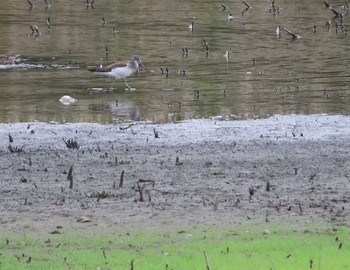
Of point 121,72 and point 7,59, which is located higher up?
point 7,59

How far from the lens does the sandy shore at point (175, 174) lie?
10578 millimetres

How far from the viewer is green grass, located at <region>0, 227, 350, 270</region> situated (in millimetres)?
8375

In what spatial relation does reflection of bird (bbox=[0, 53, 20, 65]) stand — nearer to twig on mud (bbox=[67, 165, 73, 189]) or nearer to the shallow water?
the shallow water

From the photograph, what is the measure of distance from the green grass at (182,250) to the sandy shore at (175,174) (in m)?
0.48

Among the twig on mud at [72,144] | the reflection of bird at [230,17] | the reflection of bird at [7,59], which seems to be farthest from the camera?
the reflection of bird at [230,17]

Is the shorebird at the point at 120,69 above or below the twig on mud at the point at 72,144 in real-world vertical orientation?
above

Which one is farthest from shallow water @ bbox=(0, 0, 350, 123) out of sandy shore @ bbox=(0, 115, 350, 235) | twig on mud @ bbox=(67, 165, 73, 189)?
twig on mud @ bbox=(67, 165, 73, 189)

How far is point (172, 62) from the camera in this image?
1066 inches

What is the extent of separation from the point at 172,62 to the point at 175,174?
14622 mm

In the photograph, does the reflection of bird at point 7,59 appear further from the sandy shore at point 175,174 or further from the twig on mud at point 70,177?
the twig on mud at point 70,177

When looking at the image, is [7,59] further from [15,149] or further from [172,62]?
[15,149]

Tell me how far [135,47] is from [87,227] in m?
20.8

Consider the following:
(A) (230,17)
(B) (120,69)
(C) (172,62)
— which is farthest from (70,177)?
(A) (230,17)

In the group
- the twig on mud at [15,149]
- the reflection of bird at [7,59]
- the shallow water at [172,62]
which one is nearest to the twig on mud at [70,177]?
the twig on mud at [15,149]
